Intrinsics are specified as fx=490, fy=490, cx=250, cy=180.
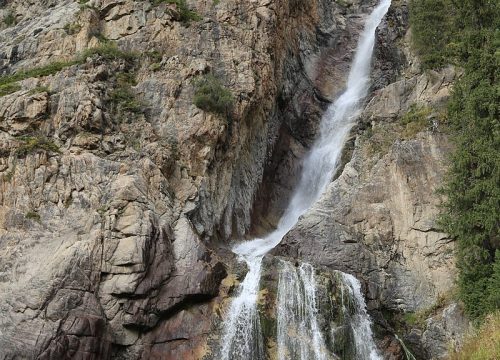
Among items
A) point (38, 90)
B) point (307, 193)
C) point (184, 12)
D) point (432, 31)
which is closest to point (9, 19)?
point (184, 12)

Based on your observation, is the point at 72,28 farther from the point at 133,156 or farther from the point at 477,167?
the point at 477,167

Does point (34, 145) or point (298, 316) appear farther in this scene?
point (34, 145)

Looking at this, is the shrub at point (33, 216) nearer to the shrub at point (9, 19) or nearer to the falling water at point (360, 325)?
the falling water at point (360, 325)

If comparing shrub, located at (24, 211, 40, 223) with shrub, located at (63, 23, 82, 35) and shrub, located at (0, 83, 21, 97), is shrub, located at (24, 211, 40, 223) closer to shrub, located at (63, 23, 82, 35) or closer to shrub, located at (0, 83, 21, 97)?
shrub, located at (0, 83, 21, 97)

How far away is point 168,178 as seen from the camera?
2447 cm

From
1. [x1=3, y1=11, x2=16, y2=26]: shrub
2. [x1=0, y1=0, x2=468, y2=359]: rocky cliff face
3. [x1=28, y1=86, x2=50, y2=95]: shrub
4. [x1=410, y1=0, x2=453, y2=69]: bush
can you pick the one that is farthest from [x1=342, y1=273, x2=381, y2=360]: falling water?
[x1=3, y1=11, x2=16, y2=26]: shrub

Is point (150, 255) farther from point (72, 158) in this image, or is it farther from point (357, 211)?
point (357, 211)

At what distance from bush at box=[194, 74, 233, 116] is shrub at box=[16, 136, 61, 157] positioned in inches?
314

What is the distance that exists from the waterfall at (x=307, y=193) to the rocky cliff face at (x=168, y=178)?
0.92m

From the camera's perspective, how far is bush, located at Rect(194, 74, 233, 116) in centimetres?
2719

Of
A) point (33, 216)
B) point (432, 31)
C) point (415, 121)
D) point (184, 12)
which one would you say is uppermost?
point (184, 12)

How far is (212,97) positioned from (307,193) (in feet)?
29.4

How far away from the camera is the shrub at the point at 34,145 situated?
74.0 feet

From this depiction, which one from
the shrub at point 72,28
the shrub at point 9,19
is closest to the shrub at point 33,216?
the shrub at point 72,28
